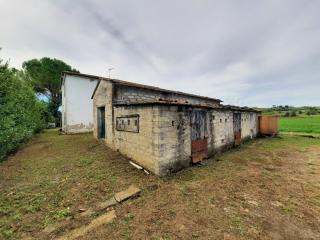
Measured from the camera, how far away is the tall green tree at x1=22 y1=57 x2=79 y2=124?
2569cm

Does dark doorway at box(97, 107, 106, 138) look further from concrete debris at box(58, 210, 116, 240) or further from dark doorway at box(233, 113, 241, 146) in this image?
dark doorway at box(233, 113, 241, 146)

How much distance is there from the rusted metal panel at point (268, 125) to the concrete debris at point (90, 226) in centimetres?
1666

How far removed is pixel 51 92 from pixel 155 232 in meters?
30.7

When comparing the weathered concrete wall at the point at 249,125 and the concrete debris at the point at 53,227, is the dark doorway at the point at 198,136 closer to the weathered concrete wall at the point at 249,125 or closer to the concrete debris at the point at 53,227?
the concrete debris at the point at 53,227

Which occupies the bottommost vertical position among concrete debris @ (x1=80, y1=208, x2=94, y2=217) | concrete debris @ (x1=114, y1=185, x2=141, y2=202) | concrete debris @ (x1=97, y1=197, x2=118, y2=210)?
concrete debris @ (x1=80, y1=208, x2=94, y2=217)

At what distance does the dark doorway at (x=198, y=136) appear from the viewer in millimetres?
7465

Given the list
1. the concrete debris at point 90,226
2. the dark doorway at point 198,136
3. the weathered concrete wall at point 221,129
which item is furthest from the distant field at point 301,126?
the concrete debris at point 90,226

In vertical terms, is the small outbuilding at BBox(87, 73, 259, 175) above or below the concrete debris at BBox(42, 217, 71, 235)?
above

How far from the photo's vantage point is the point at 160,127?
5.96m

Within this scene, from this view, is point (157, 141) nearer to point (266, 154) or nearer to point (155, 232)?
point (155, 232)

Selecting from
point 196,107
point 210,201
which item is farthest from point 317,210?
point 196,107

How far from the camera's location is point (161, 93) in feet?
38.7

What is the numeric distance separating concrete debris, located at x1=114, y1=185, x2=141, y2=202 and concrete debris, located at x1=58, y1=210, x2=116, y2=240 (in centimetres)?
52

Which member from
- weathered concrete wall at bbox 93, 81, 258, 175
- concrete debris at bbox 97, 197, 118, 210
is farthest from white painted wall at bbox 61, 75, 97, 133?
concrete debris at bbox 97, 197, 118, 210
